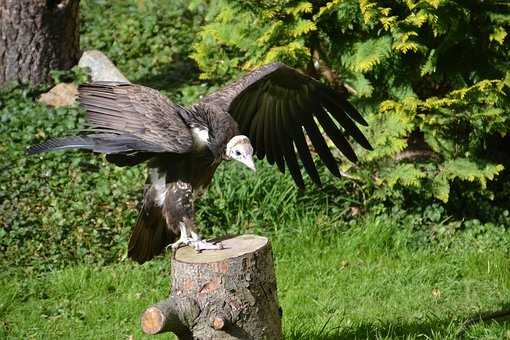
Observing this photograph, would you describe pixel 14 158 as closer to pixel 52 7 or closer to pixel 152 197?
pixel 52 7

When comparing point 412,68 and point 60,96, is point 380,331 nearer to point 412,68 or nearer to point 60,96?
point 412,68

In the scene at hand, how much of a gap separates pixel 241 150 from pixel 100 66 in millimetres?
4228

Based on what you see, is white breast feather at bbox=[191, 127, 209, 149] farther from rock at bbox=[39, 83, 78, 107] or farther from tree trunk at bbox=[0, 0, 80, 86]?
tree trunk at bbox=[0, 0, 80, 86]

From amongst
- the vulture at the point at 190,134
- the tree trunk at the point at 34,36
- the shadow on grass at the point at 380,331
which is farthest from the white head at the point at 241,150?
the tree trunk at the point at 34,36

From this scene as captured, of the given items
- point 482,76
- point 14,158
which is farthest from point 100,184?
point 482,76

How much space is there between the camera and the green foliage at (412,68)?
6.07 metres

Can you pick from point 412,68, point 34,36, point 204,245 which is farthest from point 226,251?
point 34,36

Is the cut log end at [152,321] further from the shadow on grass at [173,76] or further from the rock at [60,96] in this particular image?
the shadow on grass at [173,76]

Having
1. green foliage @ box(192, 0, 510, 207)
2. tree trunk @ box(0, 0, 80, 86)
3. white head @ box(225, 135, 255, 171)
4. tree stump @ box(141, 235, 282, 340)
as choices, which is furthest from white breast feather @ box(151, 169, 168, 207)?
tree trunk @ box(0, 0, 80, 86)

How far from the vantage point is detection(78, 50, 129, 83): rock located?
8109mm

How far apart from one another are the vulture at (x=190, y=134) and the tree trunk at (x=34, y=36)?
3.44 m

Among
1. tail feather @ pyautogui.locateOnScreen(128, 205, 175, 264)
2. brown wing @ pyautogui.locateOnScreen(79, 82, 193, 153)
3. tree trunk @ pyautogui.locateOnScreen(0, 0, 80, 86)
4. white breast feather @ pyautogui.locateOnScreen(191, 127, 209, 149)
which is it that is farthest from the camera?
tree trunk @ pyautogui.locateOnScreen(0, 0, 80, 86)

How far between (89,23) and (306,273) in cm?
492

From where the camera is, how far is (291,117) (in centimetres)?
541
